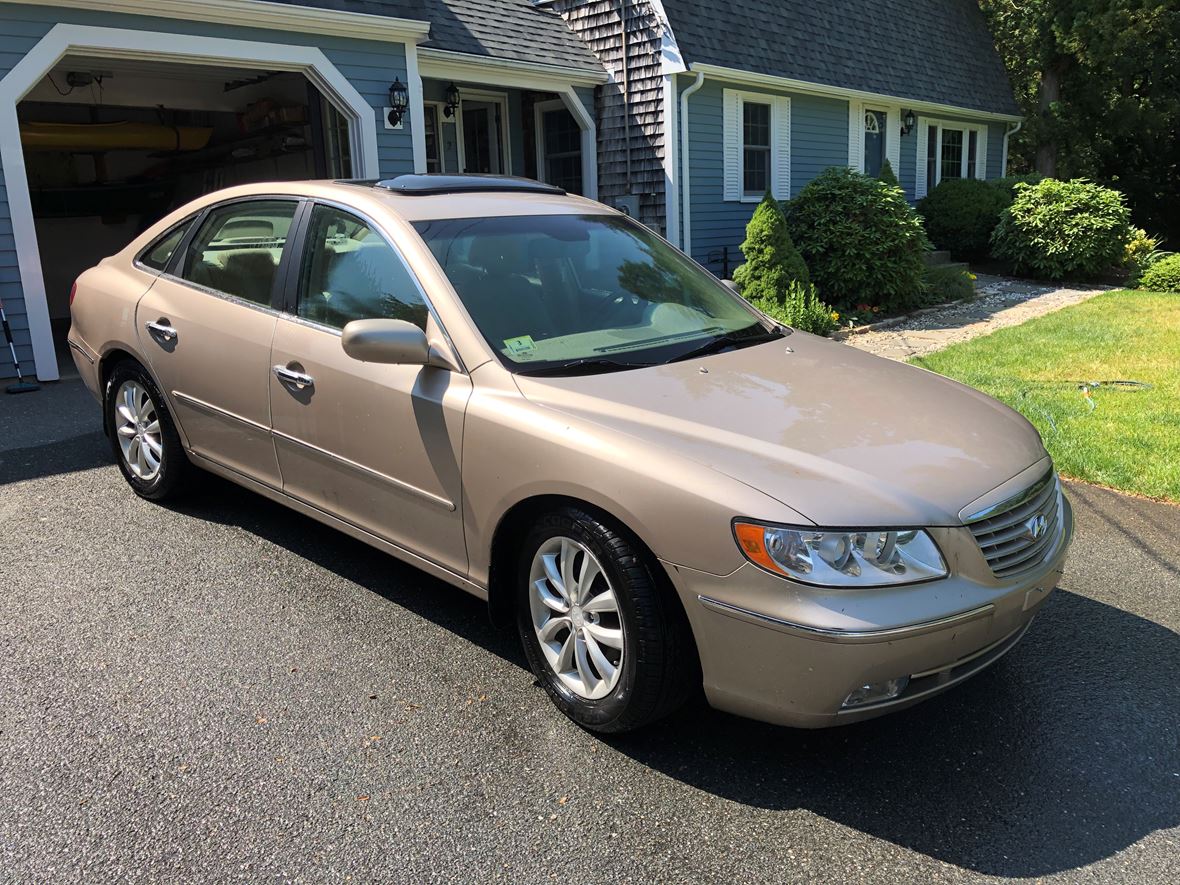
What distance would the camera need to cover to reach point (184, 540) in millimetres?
4594

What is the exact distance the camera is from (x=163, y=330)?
452cm

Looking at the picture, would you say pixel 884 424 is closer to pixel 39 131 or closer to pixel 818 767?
pixel 818 767

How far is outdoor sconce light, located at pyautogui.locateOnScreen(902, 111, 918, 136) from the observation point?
18.1 meters

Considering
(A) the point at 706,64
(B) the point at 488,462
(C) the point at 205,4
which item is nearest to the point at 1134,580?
(B) the point at 488,462

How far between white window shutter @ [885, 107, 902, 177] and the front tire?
16717 millimetres

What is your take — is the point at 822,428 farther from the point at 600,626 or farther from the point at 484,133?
the point at 484,133

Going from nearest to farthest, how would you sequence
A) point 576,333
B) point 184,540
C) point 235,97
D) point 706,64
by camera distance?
point 576,333 → point 184,540 → point 706,64 → point 235,97

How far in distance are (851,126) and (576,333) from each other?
49.1 ft

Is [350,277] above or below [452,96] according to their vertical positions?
below

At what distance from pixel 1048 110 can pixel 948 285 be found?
38.3 feet

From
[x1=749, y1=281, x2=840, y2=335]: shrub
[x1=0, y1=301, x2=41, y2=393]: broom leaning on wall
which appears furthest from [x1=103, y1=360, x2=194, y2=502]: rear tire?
[x1=749, y1=281, x2=840, y2=335]: shrub

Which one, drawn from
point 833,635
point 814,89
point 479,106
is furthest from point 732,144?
point 833,635

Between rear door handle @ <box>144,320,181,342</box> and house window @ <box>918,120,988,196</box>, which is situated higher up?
rear door handle @ <box>144,320,181,342</box>

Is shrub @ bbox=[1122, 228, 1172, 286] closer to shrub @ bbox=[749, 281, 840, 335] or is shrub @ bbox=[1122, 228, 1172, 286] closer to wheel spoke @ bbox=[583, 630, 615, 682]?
shrub @ bbox=[749, 281, 840, 335]
